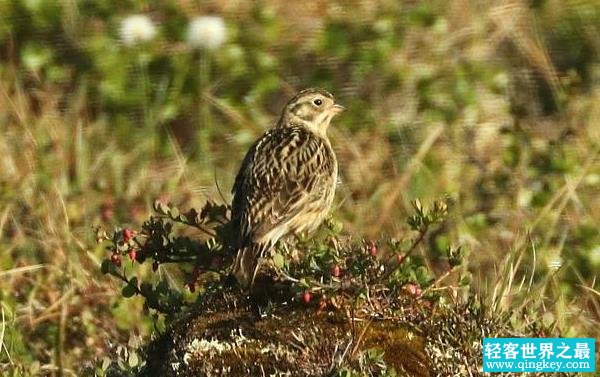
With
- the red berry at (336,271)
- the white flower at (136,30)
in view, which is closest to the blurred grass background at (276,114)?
the white flower at (136,30)

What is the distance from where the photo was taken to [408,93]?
9.69 metres

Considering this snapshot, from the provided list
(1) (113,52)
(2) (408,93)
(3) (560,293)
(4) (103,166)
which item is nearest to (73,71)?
(1) (113,52)

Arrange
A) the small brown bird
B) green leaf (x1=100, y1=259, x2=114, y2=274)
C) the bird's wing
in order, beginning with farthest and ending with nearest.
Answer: the bird's wing → the small brown bird → green leaf (x1=100, y1=259, x2=114, y2=274)

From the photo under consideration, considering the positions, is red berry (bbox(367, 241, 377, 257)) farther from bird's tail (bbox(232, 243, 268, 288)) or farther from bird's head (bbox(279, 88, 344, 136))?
bird's head (bbox(279, 88, 344, 136))

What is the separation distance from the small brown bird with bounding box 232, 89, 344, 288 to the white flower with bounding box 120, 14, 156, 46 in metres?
2.19

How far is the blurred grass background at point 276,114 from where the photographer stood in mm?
8227

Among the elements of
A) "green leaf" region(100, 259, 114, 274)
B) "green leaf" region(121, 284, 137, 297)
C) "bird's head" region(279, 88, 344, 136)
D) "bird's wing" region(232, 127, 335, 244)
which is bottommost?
"green leaf" region(121, 284, 137, 297)

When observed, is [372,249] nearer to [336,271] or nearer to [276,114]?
[336,271]

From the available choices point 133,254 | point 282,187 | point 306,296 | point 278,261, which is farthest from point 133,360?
point 282,187

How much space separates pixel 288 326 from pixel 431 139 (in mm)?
3951

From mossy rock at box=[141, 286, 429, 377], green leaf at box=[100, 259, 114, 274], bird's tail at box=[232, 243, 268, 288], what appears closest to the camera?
mossy rock at box=[141, 286, 429, 377]

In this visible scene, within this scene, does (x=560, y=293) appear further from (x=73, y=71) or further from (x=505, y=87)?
(x=73, y=71)

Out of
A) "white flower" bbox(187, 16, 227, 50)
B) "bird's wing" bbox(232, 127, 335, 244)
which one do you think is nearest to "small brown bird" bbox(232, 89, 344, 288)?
"bird's wing" bbox(232, 127, 335, 244)

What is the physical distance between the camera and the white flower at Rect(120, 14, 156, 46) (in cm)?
995
